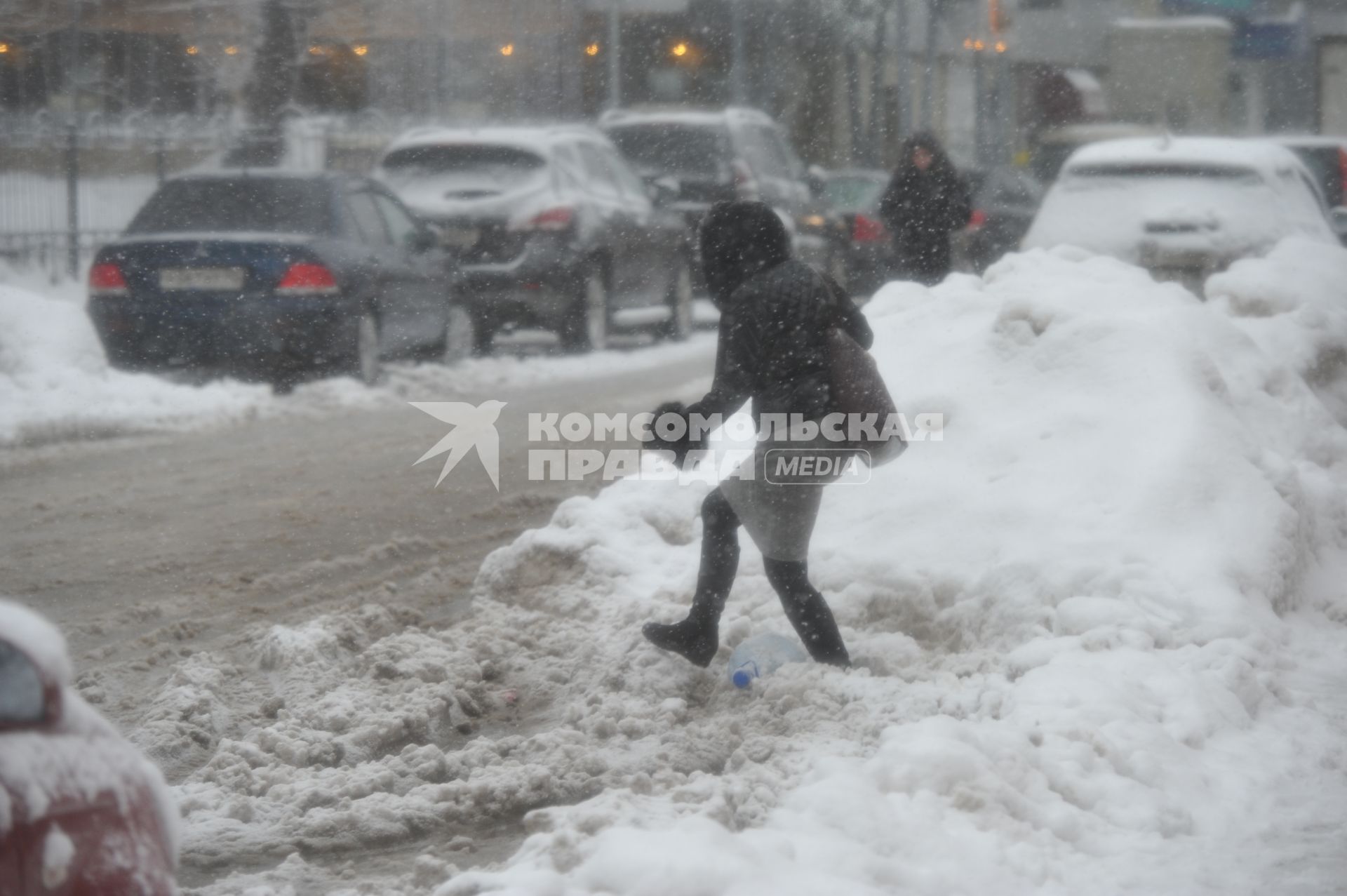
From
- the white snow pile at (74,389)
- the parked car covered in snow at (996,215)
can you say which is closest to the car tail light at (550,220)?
the white snow pile at (74,389)

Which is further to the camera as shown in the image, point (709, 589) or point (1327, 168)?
point (1327, 168)

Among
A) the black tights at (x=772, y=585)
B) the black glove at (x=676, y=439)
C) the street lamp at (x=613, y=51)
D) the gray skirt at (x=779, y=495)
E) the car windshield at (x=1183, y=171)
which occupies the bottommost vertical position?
the black tights at (x=772, y=585)

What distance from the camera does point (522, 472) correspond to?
9914mm

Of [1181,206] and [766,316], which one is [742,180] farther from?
[766,316]

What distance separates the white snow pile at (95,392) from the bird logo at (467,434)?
347 millimetres

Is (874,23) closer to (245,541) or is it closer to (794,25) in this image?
(794,25)

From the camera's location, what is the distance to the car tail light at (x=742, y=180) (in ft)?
60.4

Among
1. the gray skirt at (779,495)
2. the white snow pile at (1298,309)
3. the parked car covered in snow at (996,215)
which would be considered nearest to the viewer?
the gray skirt at (779,495)

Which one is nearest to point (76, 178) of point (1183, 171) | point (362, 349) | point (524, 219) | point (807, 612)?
point (524, 219)

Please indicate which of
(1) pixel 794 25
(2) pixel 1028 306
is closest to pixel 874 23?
(1) pixel 794 25

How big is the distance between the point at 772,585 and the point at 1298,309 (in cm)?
497

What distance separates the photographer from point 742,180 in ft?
60.8

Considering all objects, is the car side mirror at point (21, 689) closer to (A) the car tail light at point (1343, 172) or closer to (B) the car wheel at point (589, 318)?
(B) the car wheel at point (589, 318)

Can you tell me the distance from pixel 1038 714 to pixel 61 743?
299cm
